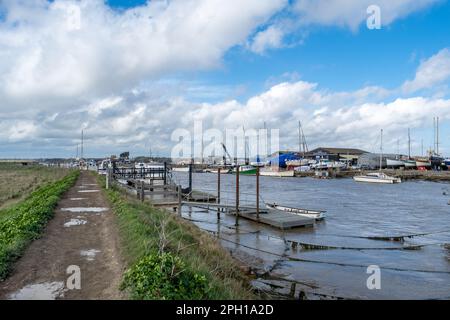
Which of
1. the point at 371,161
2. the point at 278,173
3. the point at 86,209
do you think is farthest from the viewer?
the point at 371,161

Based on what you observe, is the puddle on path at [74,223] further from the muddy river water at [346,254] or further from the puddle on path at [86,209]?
the muddy river water at [346,254]

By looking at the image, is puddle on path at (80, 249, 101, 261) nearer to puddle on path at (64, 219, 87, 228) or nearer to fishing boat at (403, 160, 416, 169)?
puddle on path at (64, 219, 87, 228)

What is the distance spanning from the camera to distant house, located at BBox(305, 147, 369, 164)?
144m

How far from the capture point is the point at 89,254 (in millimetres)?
9609

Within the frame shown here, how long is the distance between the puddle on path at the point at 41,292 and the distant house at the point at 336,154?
140 meters

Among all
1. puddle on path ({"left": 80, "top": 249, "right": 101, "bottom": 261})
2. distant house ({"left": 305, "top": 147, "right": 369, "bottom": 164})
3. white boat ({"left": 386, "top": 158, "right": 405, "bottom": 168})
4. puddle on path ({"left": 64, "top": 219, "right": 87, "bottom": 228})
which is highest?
distant house ({"left": 305, "top": 147, "right": 369, "bottom": 164})

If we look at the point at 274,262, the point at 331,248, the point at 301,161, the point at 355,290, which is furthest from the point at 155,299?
the point at 301,161

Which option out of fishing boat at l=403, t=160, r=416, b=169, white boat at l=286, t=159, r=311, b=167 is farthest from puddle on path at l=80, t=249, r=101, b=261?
fishing boat at l=403, t=160, r=416, b=169

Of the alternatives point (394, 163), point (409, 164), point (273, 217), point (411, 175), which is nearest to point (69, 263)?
point (273, 217)

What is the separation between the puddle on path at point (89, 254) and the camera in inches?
363

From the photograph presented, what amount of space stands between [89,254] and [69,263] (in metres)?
0.81

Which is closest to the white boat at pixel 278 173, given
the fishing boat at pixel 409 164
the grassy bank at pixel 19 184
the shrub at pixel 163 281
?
the fishing boat at pixel 409 164

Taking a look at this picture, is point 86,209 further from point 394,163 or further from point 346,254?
point 394,163

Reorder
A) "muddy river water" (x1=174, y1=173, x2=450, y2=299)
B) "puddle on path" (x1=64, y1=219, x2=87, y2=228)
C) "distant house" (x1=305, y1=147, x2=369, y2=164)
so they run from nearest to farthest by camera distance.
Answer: "muddy river water" (x1=174, y1=173, x2=450, y2=299), "puddle on path" (x1=64, y1=219, x2=87, y2=228), "distant house" (x1=305, y1=147, x2=369, y2=164)
